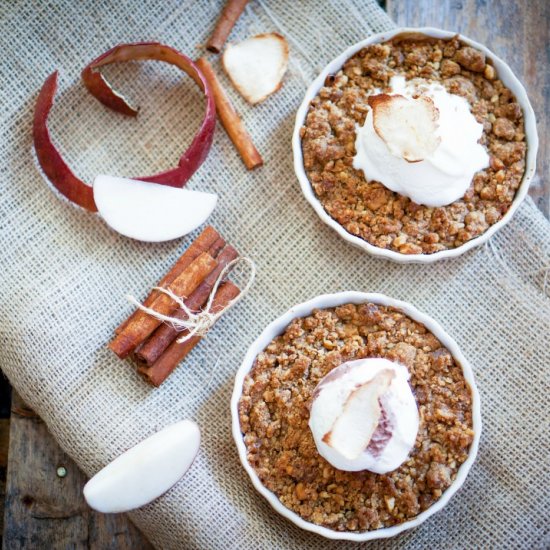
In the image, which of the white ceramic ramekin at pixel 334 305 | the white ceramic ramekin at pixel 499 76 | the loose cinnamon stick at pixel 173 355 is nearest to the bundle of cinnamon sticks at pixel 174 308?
the loose cinnamon stick at pixel 173 355

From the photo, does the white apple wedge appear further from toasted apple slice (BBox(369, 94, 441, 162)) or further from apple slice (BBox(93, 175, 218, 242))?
toasted apple slice (BBox(369, 94, 441, 162))

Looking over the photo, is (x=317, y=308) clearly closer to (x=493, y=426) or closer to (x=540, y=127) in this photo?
(x=493, y=426)

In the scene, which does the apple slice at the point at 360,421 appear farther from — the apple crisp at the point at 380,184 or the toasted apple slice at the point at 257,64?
the toasted apple slice at the point at 257,64

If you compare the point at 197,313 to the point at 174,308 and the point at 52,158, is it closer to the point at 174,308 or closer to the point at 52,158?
the point at 174,308

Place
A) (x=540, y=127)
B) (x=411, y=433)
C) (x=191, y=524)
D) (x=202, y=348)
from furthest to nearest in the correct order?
1. (x=540, y=127)
2. (x=202, y=348)
3. (x=191, y=524)
4. (x=411, y=433)

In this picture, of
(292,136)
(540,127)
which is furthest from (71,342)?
(540,127)

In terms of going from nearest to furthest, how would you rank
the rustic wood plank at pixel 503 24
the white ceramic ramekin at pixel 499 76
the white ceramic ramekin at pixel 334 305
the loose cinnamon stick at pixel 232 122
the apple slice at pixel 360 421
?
1. the apple slice at pixel 360 421
2. the white ceramic ramekin at pixel 334 305
3. the white ceramic ramekin at pixel 499 76
4. the loose cinnamon stick at pixel 232 122
5. the rustic wood plank at pixel 503 24
